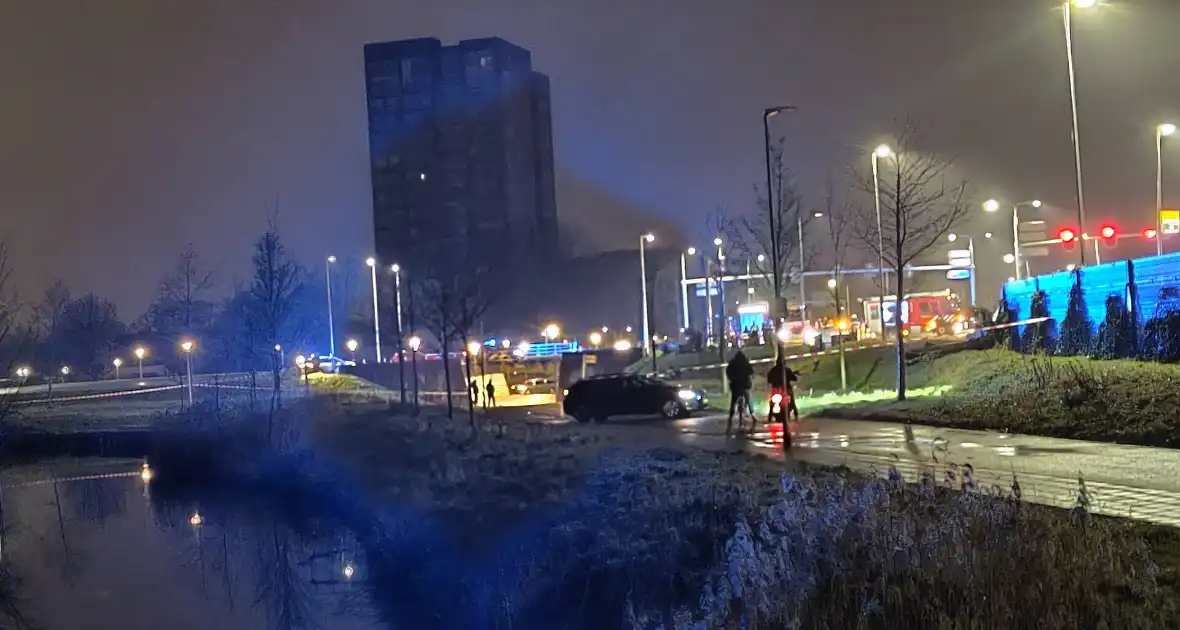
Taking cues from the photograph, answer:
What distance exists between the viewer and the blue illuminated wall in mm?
24625

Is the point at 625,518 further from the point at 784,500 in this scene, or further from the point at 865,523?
the point at 865,523

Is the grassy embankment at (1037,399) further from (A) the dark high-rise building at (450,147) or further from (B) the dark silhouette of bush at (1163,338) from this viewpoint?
(A) the dark high-rise building at (450,147)

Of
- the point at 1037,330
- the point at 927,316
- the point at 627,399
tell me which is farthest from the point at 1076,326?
the point at 927,316

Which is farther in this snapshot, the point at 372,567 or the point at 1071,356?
the point at 1071,356

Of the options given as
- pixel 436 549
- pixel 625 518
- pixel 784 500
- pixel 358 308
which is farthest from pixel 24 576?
pixel 358 308

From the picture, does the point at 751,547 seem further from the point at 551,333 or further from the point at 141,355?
the point at 141,355

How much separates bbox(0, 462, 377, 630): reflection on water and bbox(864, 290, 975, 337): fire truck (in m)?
35.7

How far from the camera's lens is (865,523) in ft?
34.6

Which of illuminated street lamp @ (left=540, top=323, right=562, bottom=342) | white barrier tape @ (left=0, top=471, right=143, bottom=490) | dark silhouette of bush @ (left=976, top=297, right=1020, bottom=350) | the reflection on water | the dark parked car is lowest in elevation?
the reflection on water

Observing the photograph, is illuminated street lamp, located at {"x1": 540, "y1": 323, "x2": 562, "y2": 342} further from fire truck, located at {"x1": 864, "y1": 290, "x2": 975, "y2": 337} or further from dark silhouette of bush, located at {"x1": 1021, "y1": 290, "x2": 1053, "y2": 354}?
dark silhouette of bush, located at {"x1": 1021, "y1": 290, "x2": 1053, "y2": 354}

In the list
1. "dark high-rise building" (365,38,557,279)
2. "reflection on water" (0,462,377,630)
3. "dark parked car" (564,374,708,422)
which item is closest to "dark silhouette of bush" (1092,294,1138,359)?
"dark parked car" (564,374,708,422)

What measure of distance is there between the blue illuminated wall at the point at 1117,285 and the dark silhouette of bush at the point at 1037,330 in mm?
207

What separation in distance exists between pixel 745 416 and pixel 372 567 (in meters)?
12.3

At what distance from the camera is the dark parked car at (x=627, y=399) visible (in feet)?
110
